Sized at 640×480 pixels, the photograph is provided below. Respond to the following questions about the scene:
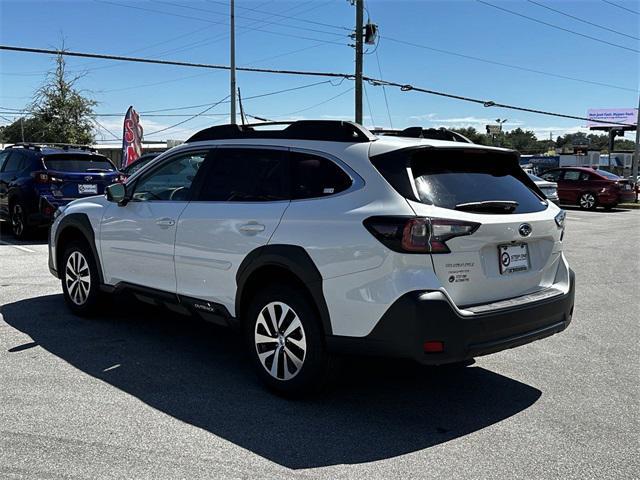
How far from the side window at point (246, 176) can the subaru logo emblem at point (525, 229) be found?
5.05 feet

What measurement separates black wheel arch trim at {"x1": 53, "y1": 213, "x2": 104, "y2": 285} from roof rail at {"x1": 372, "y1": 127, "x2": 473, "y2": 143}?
2.93 meters

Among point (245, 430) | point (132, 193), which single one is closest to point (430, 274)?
point (245, 430)

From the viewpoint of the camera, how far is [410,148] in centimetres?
389

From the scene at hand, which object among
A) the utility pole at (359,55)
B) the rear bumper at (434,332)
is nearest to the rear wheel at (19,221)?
the rear bumper at (434,332)

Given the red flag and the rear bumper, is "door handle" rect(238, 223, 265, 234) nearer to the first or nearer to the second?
the rear bumper

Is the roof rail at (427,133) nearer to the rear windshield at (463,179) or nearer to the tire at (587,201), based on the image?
the rear windshield at (463,179)

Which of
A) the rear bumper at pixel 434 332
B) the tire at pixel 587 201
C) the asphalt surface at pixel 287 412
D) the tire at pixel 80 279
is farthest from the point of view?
the tire at pixel 587 201

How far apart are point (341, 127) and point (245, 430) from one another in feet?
6.69

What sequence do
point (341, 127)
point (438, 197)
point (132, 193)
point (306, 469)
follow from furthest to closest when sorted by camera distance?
point (132, 193)
point (341, 127)
point (438, 197)
point (306, 469)

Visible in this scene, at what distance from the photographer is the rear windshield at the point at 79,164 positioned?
1134 centimetres

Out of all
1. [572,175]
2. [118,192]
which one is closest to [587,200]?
[572,175]

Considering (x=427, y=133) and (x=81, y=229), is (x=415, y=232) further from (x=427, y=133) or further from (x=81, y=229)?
(x=81, y=229)

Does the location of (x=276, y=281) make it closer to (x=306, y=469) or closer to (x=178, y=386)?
(x=178, y=386)

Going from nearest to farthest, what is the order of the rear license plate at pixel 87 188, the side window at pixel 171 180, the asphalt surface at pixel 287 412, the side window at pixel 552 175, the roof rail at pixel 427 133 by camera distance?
the asphalt surface at pixel 287 412
the roof rail at pixel 427 133
the side window at pixel 171 180
the rear license plate at pixel 87 188
the side window at pixel 552 175
